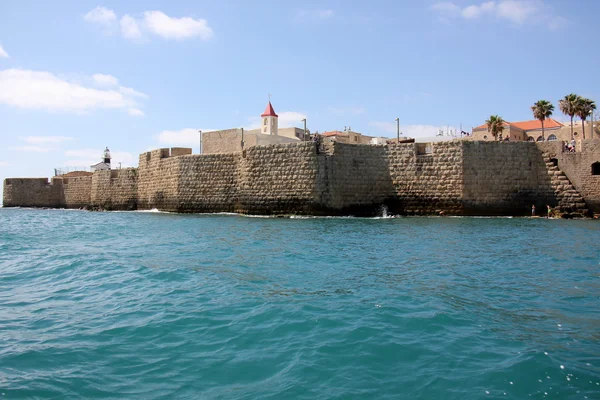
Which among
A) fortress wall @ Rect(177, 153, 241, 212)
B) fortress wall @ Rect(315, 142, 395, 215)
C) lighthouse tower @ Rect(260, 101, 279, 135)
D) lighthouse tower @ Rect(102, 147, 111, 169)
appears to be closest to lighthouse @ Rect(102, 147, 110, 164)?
lighthouse tower @ Rect(102, 147, 111, 169)

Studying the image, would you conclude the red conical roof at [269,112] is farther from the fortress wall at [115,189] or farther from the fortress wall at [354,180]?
the fortress wall at [354,180]

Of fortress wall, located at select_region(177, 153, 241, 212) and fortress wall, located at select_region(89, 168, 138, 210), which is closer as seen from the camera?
fortress wall, located at select_region(177, 153, 241, 212)

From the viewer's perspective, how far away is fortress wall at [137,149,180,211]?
2705 cm

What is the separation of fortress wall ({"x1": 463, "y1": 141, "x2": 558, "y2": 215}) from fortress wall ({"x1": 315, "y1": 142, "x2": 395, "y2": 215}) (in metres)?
3.62

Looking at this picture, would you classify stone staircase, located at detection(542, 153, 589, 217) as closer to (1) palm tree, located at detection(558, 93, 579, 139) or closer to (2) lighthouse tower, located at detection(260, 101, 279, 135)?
(1) palm tree, located at detection(558, 93, 579, 139)

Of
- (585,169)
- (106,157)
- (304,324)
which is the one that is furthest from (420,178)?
(106,157)

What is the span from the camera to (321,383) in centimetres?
410

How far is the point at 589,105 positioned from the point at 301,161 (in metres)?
25.1

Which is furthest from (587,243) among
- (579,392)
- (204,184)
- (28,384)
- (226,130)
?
(226,130)

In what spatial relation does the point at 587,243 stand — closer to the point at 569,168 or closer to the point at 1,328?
the point at 569,168

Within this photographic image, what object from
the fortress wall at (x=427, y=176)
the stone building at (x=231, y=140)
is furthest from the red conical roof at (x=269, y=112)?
the fortress wall at (x=427, y=176)

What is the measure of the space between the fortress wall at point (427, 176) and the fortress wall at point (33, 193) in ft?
104

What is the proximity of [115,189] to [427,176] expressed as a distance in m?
22.2

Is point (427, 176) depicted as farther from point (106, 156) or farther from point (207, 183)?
point (106, 156)
